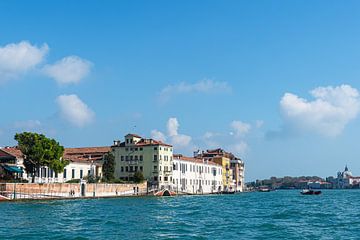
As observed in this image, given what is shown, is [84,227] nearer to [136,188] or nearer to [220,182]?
[136,188]

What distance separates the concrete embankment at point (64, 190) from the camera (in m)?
56.1

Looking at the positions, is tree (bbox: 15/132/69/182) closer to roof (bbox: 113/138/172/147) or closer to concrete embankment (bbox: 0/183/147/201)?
concrete embankment (bbox: 0/183/147/201)

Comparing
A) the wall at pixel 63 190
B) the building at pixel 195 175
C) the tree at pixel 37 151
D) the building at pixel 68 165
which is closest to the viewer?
the wall at pixel 63 190

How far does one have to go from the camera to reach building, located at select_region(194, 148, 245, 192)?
126500 mm

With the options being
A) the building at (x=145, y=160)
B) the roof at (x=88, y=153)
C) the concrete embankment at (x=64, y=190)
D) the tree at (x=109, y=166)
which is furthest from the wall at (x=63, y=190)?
the roof at (x=88, y=153)

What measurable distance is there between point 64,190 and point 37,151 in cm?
537

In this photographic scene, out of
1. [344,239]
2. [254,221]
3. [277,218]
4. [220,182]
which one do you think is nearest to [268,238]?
[344,239]

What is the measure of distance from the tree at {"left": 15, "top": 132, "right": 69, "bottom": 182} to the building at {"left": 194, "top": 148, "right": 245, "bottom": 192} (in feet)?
213

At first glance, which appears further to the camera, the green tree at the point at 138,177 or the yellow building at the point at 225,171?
the yellow building at the point at 225,171

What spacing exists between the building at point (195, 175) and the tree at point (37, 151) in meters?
34.8

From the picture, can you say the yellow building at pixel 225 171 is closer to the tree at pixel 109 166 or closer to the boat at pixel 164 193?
the boat at pixel 164 193

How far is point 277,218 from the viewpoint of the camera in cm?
3728

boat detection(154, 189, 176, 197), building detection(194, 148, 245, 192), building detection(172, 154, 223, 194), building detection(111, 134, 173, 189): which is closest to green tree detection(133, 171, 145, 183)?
boat detection(154, 189, 176, 197)

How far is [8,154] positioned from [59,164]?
8.50 metres
